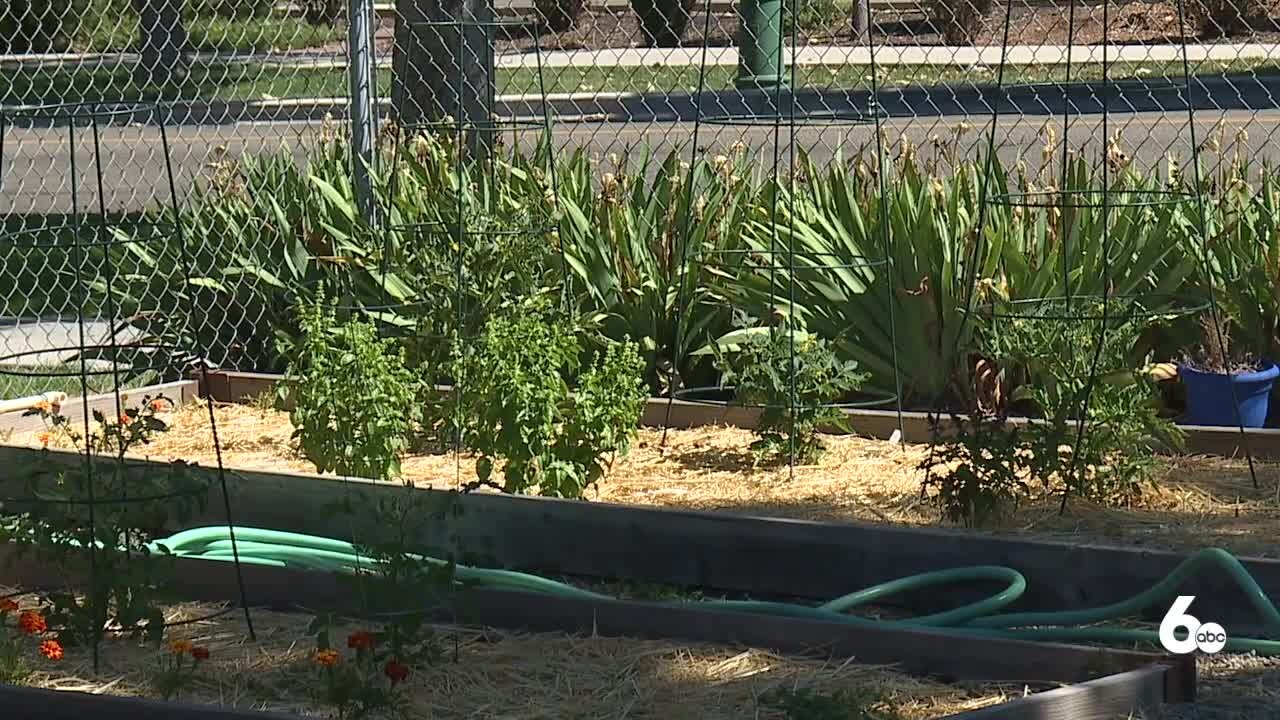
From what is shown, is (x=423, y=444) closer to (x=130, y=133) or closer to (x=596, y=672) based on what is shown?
(x=596, y=672)

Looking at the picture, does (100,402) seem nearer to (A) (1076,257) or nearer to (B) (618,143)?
(A) (1076,257)

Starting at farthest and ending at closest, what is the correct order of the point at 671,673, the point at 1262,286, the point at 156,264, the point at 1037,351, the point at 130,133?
the point at 130,133 < the point at 156,264 < the point at 1262,286 < the point at 1037,351 < the point at 671,673

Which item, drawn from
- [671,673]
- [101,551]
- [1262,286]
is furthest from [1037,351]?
[101,551]

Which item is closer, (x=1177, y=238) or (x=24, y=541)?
(x=24, y=541)

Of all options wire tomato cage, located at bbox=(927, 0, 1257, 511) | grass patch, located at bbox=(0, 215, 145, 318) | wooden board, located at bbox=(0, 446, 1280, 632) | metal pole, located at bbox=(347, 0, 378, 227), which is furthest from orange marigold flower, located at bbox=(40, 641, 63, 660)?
grass patch, located at bbox=(0, 215, 145, 318)

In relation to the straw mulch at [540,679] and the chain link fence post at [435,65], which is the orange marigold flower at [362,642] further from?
the chain link fence post at [435,65]

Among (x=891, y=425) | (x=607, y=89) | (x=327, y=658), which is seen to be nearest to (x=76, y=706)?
(x=327, y=658)

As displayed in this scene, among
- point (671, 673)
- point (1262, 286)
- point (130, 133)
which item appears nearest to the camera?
point (671, 673)

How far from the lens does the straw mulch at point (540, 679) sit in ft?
12.4

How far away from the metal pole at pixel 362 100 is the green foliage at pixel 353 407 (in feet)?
5.45

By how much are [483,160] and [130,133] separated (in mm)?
12307

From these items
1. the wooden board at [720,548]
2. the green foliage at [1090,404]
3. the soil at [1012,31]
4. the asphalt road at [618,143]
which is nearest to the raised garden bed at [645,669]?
the wooden board at [720,548]

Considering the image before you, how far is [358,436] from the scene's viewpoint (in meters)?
5.61

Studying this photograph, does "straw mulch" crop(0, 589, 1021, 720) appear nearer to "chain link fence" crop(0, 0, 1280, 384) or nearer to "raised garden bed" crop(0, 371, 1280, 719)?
"raised garden bed" crop(0, 371, 1280, 719)
